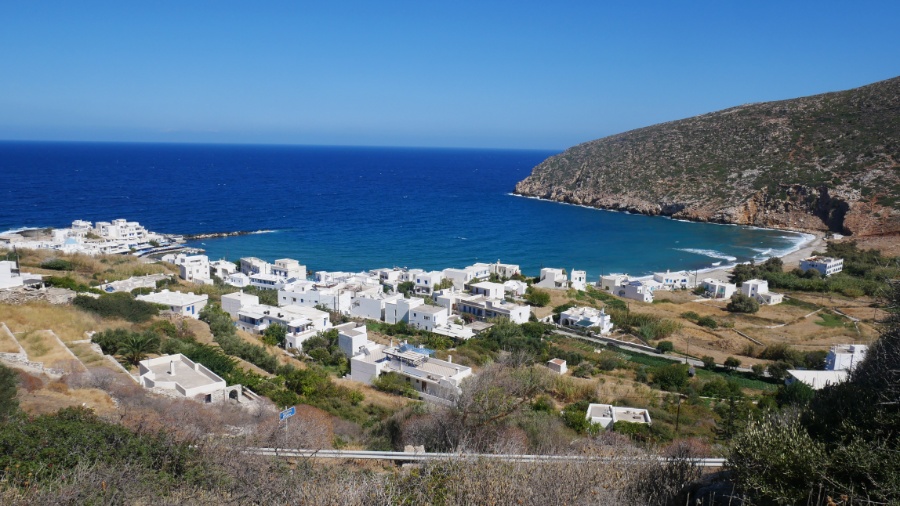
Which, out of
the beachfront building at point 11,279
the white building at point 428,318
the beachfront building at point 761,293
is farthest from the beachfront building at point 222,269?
the beachfront building at point 761,293

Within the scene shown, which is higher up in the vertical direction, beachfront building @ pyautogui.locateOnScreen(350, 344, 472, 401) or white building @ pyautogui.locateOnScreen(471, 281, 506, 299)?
beachfront building @ pyautogui.locateOnScreen(350, 344, 472, 401)

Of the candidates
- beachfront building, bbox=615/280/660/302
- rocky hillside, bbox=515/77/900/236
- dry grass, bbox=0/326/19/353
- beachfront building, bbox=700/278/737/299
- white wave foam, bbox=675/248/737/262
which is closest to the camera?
dry grass, bbox=0/326/19/353

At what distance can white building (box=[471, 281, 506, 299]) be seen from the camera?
1277 inches

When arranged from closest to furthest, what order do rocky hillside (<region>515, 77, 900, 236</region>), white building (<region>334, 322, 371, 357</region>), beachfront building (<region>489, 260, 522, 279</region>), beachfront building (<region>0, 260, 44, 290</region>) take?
beachfront building (<region>0, 260, 44, 290</region>) < white building (<region>334, 322, 371, 357</region>) < beachfront building (<region>489, 260, 522, 279</region>) < rocky hillside (<region>515, 77, 900, 236</region>)

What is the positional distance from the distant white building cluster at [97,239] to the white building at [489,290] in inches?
997

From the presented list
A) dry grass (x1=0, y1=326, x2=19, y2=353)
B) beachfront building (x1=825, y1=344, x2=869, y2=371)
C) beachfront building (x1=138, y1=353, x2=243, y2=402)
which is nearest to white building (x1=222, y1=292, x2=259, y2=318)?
beachfront building (x1=138, y1=353, x2=243, y2=402)

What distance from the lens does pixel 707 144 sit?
71938 millimetres

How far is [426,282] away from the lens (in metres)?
35.9

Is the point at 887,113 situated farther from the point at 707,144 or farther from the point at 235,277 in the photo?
the point at 235,277

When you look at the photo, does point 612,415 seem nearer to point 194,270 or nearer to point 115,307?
point 115,307

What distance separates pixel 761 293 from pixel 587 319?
1243 cm

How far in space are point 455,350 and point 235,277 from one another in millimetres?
19497

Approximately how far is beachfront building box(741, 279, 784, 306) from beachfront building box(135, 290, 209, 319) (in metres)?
28.2

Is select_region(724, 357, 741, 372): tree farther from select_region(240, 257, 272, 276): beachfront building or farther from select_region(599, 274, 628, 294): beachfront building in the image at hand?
select_region(240, 257, 272, 276): beachfront building
